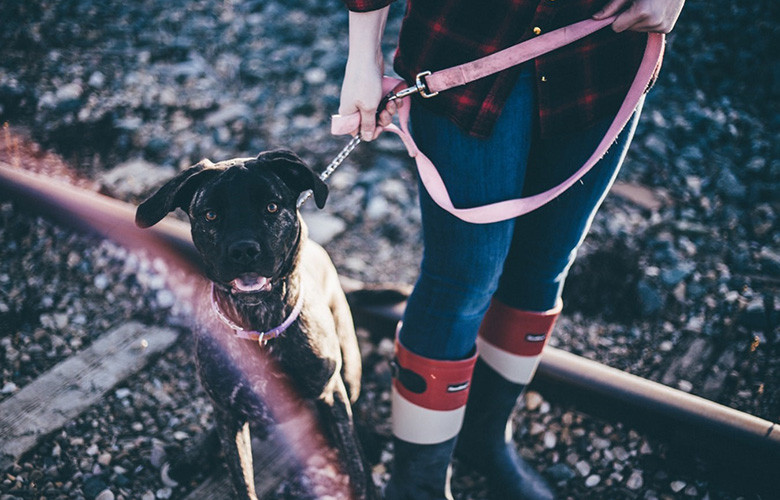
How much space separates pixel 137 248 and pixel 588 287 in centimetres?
306

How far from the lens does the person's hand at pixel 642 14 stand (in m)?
1.46

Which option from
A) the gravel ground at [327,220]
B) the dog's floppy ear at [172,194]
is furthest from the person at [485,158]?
the gravel ground at [327,220]

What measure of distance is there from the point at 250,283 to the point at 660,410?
1.97m

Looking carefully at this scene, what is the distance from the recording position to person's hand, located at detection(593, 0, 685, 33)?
1.46m

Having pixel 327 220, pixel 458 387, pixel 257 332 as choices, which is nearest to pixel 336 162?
pixel 257 332

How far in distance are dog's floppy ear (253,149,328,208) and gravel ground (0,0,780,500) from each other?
4.71 ft

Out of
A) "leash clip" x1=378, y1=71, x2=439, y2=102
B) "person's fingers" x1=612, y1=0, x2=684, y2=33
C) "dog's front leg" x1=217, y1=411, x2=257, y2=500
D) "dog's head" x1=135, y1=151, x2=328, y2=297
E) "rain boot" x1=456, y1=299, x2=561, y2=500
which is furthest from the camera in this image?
"rain boot" x1=456, y1=299, x2=561, y2=500

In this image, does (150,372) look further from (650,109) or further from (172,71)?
(650,109)

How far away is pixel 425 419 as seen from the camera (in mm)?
2135

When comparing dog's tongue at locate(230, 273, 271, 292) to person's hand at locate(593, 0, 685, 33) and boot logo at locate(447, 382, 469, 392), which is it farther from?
person's hand at locate(593, 0, 685, 33)

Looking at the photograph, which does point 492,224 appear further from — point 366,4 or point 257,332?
point 257,332

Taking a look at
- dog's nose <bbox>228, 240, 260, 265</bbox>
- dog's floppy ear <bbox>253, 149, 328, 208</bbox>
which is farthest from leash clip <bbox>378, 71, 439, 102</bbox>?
dog's nose <bbox>228, 240, 260, 265</bbox>

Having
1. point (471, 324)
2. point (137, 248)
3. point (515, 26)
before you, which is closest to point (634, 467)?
point (471, 324)

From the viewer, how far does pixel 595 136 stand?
173 centimetres
